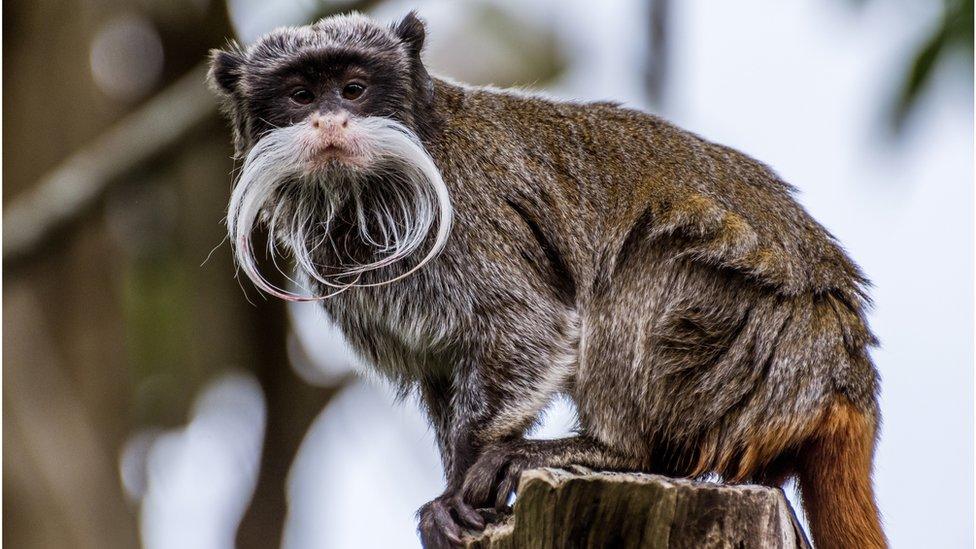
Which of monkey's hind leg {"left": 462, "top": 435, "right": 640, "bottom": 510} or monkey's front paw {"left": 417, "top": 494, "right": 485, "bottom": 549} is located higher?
monkey's hind leg {"left": 462, "top": 435, "right": 640, "bottom": 510}

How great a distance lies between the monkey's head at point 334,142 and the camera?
15.1ft

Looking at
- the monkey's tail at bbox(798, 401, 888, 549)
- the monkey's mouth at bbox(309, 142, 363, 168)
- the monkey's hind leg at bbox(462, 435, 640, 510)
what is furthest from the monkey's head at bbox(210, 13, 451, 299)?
the monkey's tail at bbox(798, 401, 888, 549)

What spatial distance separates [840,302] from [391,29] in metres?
2.14

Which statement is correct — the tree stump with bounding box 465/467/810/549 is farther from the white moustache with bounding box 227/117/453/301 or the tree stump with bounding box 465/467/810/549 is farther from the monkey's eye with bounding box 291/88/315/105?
the monkey's eye with bounding box 291/88/315/105

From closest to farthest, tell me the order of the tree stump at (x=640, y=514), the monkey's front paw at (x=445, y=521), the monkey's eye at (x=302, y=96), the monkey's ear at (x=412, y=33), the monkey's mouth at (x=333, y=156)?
the tree stump at (x=640, y=514), the monkey's front paw at (x=445, y=521), the monkey's mouth at (x=333, y=156), the monkey's eye at (x=302, y=96), the monkey's ear at (x=412, y=33)

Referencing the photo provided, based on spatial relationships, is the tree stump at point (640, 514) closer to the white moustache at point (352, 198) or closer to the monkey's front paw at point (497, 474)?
the monkey's front paw at point (497, 474)

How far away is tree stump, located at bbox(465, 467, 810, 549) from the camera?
331 cm

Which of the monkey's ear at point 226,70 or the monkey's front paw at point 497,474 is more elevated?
the monkey's ear at point 226,70

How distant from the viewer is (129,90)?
1070 centimetres

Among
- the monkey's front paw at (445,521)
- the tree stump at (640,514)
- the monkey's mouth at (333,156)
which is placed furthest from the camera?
the monkey's mouth at (333,156)

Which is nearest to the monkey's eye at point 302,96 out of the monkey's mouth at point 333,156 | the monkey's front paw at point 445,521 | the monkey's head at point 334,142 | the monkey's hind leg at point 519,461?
the monkey's head at point 334,142

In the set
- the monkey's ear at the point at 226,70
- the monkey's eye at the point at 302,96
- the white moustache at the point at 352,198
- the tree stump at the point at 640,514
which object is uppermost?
the monkey's ear at the point at 226,70

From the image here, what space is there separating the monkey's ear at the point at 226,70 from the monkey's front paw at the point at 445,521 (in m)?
1.97

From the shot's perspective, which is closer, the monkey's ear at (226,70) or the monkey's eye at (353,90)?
the monkey's eye at (353,90)
